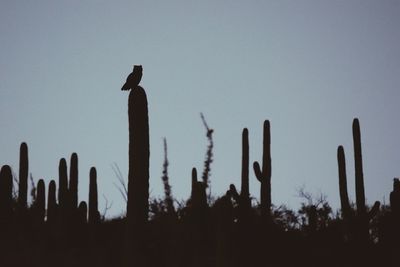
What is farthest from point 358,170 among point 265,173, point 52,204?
point 52,204

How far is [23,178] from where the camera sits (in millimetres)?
15422

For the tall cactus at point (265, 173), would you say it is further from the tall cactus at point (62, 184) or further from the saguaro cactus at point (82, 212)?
the tall cactus at point (62, 184)

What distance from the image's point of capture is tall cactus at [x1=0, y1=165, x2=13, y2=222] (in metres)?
15.5

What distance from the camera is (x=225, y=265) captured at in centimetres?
823

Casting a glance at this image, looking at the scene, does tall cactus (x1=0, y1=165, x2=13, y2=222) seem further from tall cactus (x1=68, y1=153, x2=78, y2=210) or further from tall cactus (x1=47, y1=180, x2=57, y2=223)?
tall cactus (x1=68, y1=153, x2=78, y2=210)

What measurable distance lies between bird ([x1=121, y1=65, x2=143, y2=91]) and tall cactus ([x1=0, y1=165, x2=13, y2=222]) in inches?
334

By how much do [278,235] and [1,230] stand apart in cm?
675

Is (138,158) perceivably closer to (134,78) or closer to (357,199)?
Answer: (134,78)

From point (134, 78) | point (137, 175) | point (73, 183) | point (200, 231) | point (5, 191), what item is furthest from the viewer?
point (5, 191)

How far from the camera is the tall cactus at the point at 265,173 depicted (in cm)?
1452

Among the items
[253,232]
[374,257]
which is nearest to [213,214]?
[253,232]

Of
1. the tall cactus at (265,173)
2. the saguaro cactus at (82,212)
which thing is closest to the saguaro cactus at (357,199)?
the tall cactus at (265,173)

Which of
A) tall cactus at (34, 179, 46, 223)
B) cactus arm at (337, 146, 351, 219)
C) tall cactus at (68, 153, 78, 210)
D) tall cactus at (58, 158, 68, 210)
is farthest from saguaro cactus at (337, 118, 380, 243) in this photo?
tall cactus at (34, 179, 46, 223)

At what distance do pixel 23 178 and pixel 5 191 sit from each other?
61 cm
